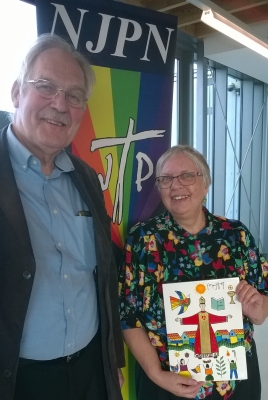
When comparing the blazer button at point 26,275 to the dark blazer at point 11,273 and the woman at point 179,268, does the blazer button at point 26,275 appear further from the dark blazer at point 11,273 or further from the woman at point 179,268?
the woman at point 179,268

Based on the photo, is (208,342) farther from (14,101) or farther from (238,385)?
(14,101)

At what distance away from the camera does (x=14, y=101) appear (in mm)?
1329

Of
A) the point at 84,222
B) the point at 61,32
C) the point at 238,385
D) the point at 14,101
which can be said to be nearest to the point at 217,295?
the point at 238,385

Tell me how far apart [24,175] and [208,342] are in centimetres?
115

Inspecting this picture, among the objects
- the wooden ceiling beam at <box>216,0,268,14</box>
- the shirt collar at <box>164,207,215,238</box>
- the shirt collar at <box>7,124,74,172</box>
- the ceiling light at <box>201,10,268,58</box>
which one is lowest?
the shirt collar at <box>164,207,215,238</box>

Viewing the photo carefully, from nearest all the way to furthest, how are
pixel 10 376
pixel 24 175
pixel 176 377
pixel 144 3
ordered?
pixel 10 376, pixel 24 175, pixel 176 377, pixel 144 3

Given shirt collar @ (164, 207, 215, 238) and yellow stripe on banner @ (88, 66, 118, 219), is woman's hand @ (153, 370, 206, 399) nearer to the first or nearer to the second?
shirt collar @ (164, 207, 215, 238)

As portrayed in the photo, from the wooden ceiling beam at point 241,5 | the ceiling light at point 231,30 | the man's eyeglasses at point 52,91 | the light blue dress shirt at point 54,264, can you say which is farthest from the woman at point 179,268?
the wooden ceiling beam at point 241,5

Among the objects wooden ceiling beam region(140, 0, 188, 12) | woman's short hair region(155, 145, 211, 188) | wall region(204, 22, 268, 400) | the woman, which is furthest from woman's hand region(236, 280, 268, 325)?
wooden ceiling beam region(140, 0, 188, 12)

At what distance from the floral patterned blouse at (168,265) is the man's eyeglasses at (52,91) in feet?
2.47

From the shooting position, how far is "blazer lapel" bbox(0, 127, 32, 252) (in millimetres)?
1109

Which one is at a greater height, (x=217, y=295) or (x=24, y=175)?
(x=24, y=175)

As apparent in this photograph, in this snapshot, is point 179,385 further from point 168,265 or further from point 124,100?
point 124,100

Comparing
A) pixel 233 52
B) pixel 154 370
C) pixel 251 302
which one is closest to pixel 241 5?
pixel 233 52
